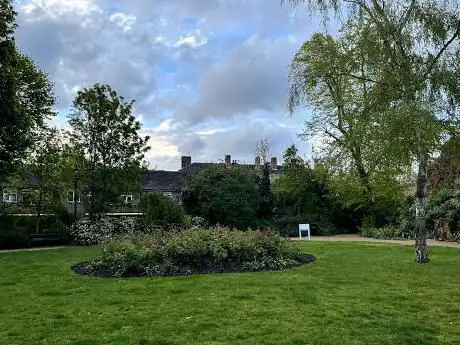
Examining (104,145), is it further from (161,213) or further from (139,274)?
(139,274)

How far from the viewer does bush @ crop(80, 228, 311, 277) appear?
1206 cm

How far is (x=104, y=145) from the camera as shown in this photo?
24.1 metres

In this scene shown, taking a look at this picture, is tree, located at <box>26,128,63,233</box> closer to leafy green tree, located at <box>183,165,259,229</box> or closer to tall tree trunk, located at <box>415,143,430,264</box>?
leafy green tree, located at <box>183,165,259,229</box>

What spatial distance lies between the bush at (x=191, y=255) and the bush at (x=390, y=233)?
532 inches

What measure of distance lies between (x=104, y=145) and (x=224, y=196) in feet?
23.3

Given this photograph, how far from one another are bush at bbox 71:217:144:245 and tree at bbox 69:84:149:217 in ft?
2.53

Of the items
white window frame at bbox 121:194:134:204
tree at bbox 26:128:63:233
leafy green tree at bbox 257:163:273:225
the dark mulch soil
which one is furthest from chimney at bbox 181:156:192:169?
the dark mulch soil

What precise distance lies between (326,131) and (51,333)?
1012 inches

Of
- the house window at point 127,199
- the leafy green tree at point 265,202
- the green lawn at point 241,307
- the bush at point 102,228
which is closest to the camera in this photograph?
the green lawn at point 241,307

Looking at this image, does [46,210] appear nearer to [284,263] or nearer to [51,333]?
[284,263]

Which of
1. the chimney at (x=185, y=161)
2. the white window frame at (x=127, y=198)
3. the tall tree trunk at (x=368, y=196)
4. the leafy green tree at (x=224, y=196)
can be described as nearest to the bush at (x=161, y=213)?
the white window frame at (x=127, y=198)

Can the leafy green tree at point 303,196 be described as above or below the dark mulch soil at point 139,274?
above

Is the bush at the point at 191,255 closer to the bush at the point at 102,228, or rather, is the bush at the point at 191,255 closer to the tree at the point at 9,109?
the tree at the point at 9,109

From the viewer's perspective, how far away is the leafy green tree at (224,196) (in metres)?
27.2
